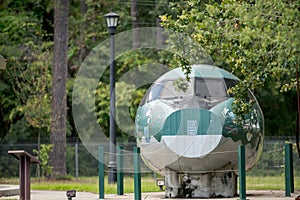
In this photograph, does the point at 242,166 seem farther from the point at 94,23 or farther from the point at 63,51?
the point at 94,23

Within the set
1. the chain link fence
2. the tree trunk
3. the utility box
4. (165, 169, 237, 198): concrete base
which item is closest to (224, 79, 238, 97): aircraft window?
(165, 169, 237, 198): concrete base

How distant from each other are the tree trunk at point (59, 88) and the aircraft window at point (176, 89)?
1378cm

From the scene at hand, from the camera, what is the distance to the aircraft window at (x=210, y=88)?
18003 millimetres

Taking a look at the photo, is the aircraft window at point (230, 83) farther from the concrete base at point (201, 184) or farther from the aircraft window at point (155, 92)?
the concrete base at point (201, 184)

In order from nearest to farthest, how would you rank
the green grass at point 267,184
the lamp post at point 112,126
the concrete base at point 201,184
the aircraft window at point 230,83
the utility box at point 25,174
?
the utility box at point 25,174 < the concrete base at point 201,184 < the aircraft window at point 230,83 < the green grass at point 267,184 < the lamp post at point 112,126

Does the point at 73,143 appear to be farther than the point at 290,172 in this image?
Yes

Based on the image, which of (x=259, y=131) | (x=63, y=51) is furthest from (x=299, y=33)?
(x=63, y=51)

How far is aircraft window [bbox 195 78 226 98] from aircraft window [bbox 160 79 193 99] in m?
0.20

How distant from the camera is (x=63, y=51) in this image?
31.7 m

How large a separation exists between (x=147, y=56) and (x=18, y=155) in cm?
2414

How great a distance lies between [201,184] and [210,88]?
7.01 ft

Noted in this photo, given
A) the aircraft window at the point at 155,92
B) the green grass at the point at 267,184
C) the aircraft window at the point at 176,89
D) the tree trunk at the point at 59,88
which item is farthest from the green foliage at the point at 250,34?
the tree trunk at the point at 59,88

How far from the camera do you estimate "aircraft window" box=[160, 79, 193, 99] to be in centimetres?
1803

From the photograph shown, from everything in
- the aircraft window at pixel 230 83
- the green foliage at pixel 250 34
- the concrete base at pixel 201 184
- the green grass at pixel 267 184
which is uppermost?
the green foliage at pixel 250 34
